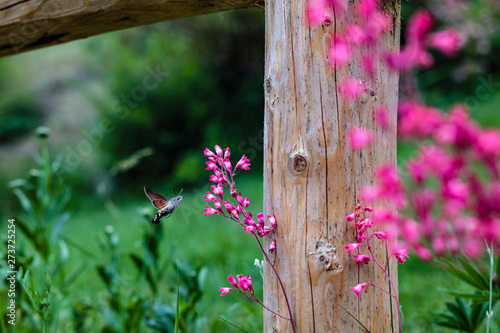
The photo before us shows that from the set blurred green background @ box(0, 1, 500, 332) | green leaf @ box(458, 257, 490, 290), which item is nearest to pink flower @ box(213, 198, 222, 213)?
green leaf @ box(458, 257, 490, 290)

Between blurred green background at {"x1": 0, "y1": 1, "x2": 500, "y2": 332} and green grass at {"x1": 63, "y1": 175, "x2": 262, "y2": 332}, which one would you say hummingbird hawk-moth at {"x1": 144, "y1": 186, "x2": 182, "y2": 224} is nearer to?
green grass at {"x1": 63, "y1": 175, "x2": 262, "y2": 332}

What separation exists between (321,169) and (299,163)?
0.06m

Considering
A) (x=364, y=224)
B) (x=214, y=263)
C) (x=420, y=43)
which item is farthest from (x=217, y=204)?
(x=214, y=263)

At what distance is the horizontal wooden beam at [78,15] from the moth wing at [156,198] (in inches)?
22.8

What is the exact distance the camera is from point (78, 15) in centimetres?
155

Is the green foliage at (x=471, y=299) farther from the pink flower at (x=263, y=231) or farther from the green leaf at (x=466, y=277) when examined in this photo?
the pink flower at (x=263, y=231)

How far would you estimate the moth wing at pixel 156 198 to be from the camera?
1314 millimetres

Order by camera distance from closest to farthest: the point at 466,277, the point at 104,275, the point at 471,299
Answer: the point at 466,277 → the point at 471,299 → the point at 104,275

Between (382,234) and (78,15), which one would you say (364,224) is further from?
(78,15)

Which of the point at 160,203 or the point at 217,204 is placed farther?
the point at 160,203

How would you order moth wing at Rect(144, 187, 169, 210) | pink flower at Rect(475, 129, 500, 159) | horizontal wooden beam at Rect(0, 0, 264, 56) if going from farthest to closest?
horizontal wooden beam at Rect(0, 0, 264, 56) < moth wing at Rect(144, 187, 169, 210) < pink flower at Rect(475, 129, 500, 159)

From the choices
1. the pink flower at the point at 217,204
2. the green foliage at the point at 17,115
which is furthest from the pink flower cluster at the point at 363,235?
the green foliage at the point at 17,115

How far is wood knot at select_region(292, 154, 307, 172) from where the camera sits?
1.15 metres

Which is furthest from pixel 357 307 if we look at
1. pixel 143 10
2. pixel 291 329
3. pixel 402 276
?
pixel 402 276
